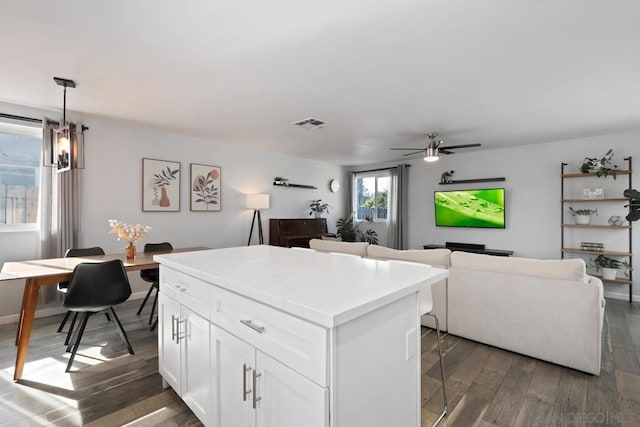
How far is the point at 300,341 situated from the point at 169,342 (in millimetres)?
1293

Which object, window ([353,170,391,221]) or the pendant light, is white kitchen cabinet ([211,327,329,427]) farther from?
window ([353,170,391,221])

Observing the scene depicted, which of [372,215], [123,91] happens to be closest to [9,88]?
[123,91]

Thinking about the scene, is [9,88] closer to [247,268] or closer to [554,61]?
[247,268]

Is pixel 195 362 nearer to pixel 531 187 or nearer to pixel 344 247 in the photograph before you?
pixel 344 247

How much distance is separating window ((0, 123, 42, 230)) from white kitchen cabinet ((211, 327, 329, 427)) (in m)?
3.52

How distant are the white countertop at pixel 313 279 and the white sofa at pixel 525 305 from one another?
4.85 ft

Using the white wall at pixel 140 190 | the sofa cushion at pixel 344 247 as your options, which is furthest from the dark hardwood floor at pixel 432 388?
the white wall at pixel 140 190

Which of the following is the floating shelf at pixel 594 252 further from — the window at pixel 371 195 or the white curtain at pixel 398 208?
the window at pixel 371 195

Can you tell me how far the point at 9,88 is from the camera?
276 centimetres

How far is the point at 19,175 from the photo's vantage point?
3348 mm

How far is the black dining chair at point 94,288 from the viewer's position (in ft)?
7.43

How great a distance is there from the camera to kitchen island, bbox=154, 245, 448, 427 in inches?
36.8

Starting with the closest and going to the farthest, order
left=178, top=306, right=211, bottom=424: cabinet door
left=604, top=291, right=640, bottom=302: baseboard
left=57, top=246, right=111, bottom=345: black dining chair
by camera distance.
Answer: left=178, top=306, right=211, bottom=424: cabinet door < left=57, top=246, right=111, bottom=345: black dining chair < left=604, top=291, right=640, bottom=302: baseboard

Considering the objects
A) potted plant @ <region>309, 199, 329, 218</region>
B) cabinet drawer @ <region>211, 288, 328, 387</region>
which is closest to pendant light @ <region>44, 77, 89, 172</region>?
cabinet drawer @ <region>211, 288, 328, 387</region>
